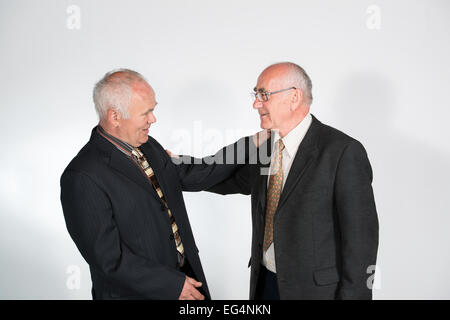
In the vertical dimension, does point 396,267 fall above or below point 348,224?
below

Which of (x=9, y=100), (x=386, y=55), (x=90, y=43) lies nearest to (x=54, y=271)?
(x=9, y=100)

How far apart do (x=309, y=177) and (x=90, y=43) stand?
2216mm

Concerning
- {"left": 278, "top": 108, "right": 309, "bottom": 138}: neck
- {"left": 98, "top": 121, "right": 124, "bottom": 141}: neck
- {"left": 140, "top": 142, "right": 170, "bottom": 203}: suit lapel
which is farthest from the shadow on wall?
{"left": 98, "top": 121, "right": 124, "bottom": 141}: neck

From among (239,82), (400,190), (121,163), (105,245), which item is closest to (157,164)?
(121,163)

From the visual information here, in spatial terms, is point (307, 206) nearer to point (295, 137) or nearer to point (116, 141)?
point (295, 137)

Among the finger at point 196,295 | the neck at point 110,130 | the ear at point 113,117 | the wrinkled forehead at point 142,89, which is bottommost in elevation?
the finger at point 196,295

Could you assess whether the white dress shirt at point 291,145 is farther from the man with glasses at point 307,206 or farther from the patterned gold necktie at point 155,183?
the patterned gold necktie at point 155,183

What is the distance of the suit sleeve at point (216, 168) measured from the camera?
2.29 metres

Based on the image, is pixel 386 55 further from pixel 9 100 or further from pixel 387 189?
pixel 9 100

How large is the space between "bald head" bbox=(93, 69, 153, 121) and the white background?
4.18ft

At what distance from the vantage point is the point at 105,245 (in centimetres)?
182

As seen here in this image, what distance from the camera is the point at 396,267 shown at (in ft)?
11.2

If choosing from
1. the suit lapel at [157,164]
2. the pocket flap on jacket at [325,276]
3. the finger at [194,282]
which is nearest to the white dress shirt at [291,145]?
the pocket flap on jacket at [325,276]

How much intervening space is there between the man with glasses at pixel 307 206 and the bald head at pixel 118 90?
1.87 feet
